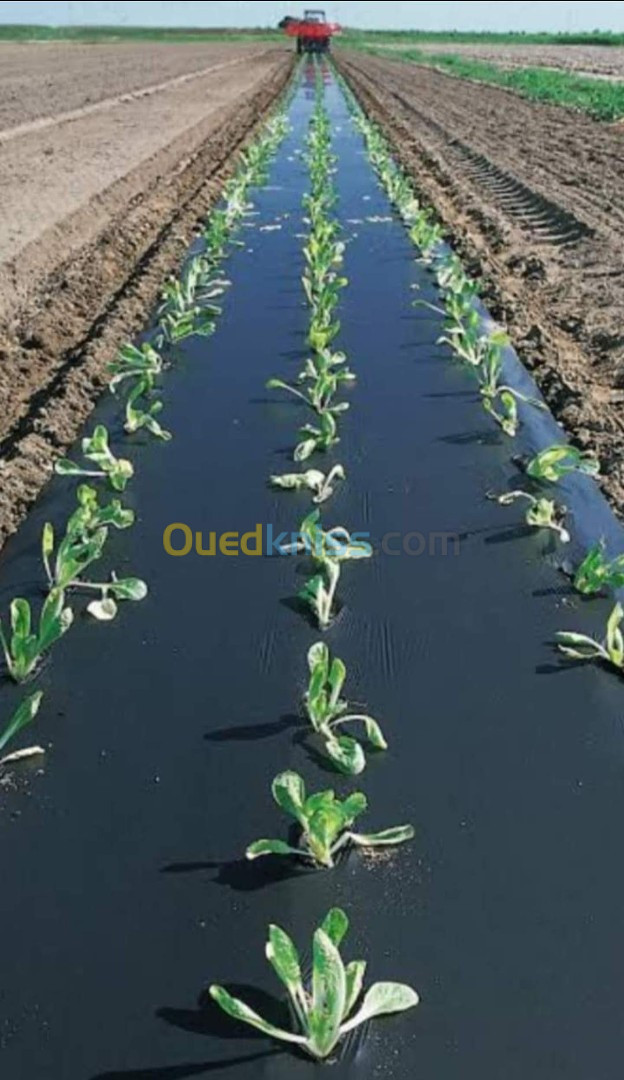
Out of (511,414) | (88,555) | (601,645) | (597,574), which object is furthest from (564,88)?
(601,645)

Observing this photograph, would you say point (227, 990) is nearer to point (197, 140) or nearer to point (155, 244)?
point (155, 244)

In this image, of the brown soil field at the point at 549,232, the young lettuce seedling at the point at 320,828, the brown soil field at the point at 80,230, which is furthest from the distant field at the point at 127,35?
the young lettuce seedling at the point at 320,828

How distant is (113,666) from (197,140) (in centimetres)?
1547

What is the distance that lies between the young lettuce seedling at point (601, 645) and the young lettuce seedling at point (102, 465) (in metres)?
2.11

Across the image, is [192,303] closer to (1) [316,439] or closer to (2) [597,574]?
(1) [316,439]

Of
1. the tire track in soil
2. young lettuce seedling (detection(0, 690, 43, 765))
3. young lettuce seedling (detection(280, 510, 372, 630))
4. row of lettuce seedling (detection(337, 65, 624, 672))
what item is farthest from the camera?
the tire track in soil

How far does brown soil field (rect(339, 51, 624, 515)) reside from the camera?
237 inches

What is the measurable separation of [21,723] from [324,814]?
3.16 ft

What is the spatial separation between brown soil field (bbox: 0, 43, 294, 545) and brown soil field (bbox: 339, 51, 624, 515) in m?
2.59

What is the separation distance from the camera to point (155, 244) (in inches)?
379

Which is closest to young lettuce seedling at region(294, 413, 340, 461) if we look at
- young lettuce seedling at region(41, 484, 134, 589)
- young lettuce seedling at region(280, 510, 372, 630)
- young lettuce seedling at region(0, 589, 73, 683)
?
young lettuce seedling at region(280, 510, 372, 630)

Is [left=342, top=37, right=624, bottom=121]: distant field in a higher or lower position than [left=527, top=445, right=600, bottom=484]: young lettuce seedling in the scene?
higher

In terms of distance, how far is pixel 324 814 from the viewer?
8.52ft

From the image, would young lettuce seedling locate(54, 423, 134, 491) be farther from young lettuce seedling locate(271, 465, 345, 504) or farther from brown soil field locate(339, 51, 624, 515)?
brown soil field locate(339, 51, 624, 515)
